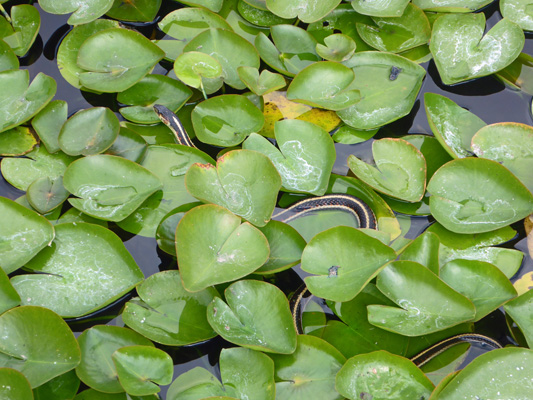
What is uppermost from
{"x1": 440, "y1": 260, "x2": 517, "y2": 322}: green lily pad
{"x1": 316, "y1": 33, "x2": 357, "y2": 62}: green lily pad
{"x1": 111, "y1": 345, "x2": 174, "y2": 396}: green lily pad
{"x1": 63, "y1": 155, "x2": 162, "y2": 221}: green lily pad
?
{"x1": 316, "y1": 33, "x2": 357, "y2": 62}: green lily pad

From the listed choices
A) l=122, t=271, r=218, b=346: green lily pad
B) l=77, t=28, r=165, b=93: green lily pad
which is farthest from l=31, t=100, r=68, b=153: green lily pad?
l=122, t=271, r=218, b=346: green lily pad

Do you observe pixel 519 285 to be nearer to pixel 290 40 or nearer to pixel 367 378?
pixel 367 378

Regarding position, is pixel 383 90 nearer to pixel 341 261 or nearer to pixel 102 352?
pixel 341 261

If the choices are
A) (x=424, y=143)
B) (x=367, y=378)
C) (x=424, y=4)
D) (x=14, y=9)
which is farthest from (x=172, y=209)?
(x=424, y=4)

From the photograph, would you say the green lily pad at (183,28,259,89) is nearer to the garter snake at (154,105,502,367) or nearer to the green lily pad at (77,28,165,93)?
the green lily pad at (77,28,165,93)

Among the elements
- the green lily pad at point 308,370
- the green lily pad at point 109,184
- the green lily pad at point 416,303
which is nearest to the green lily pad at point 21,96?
the green lily pad at point 109,184

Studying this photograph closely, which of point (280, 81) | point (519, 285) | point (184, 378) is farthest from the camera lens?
point (280, 81)

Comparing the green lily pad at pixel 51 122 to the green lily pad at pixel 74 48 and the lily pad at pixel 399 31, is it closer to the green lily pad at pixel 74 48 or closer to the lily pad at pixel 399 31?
the green lily pad at pixel 74 48
